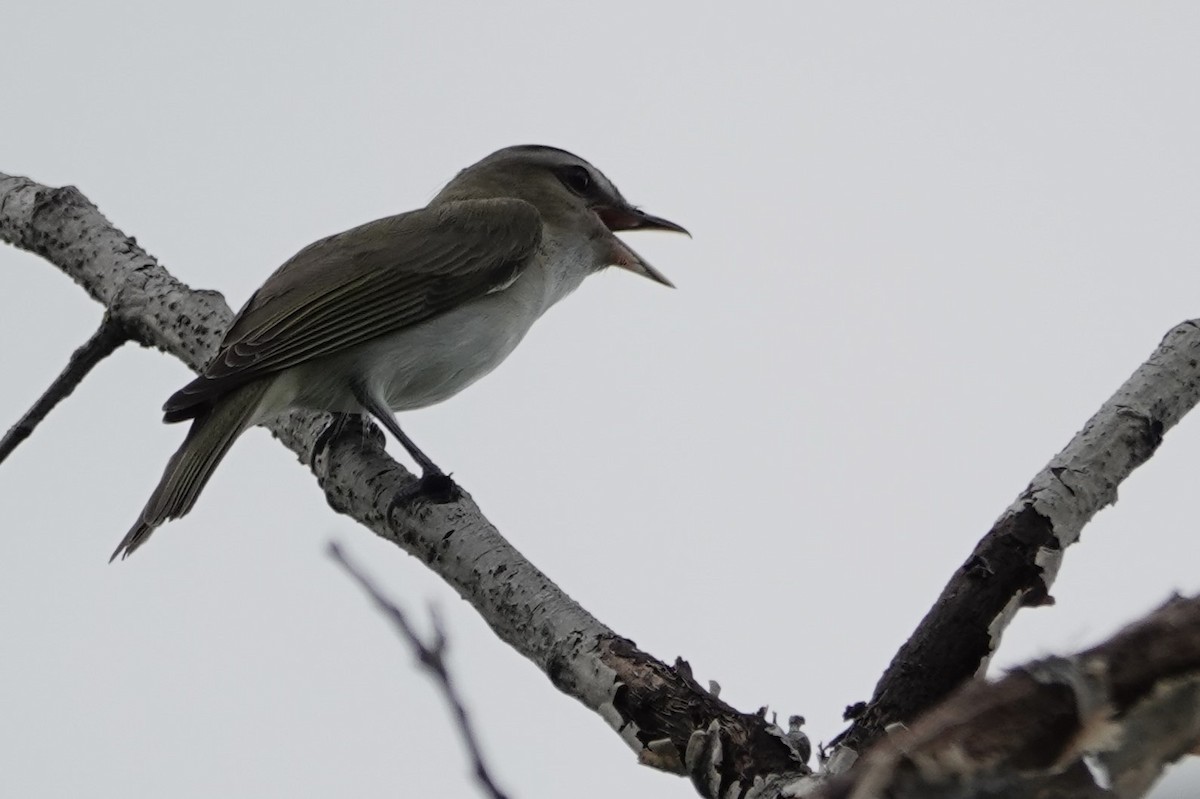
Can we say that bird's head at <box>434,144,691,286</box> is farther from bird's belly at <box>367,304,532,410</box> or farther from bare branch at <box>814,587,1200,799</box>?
bare branch at <box>814,587,1200,799</box>

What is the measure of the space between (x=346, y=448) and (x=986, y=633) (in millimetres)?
2576

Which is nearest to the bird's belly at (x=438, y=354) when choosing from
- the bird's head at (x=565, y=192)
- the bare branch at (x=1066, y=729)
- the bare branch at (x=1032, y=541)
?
the bird's head at (x=565, y=192)

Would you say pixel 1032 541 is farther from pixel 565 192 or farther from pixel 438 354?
pixel 565 192

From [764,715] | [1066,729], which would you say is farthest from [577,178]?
[1066,729]

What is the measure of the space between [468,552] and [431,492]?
0.39 m

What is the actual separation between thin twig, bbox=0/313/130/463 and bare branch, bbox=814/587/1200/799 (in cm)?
396

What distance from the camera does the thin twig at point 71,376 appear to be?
184 inches

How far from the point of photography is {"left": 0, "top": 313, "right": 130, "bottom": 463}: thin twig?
466 centimetres

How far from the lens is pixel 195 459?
476 centimetres

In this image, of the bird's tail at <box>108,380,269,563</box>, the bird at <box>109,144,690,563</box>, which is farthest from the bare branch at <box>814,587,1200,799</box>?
the bird's tail at <box>108,380,269,563</box>

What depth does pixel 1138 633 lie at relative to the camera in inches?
55.9

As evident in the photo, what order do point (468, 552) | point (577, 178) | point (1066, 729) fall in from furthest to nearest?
1. point (577, 178)
2. point (468, 552)
3. point (1066, 729)

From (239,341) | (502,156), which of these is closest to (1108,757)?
(239,341)

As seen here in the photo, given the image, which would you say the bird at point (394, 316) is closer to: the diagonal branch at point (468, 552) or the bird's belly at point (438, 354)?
the bird's belly at point (438, 354)
